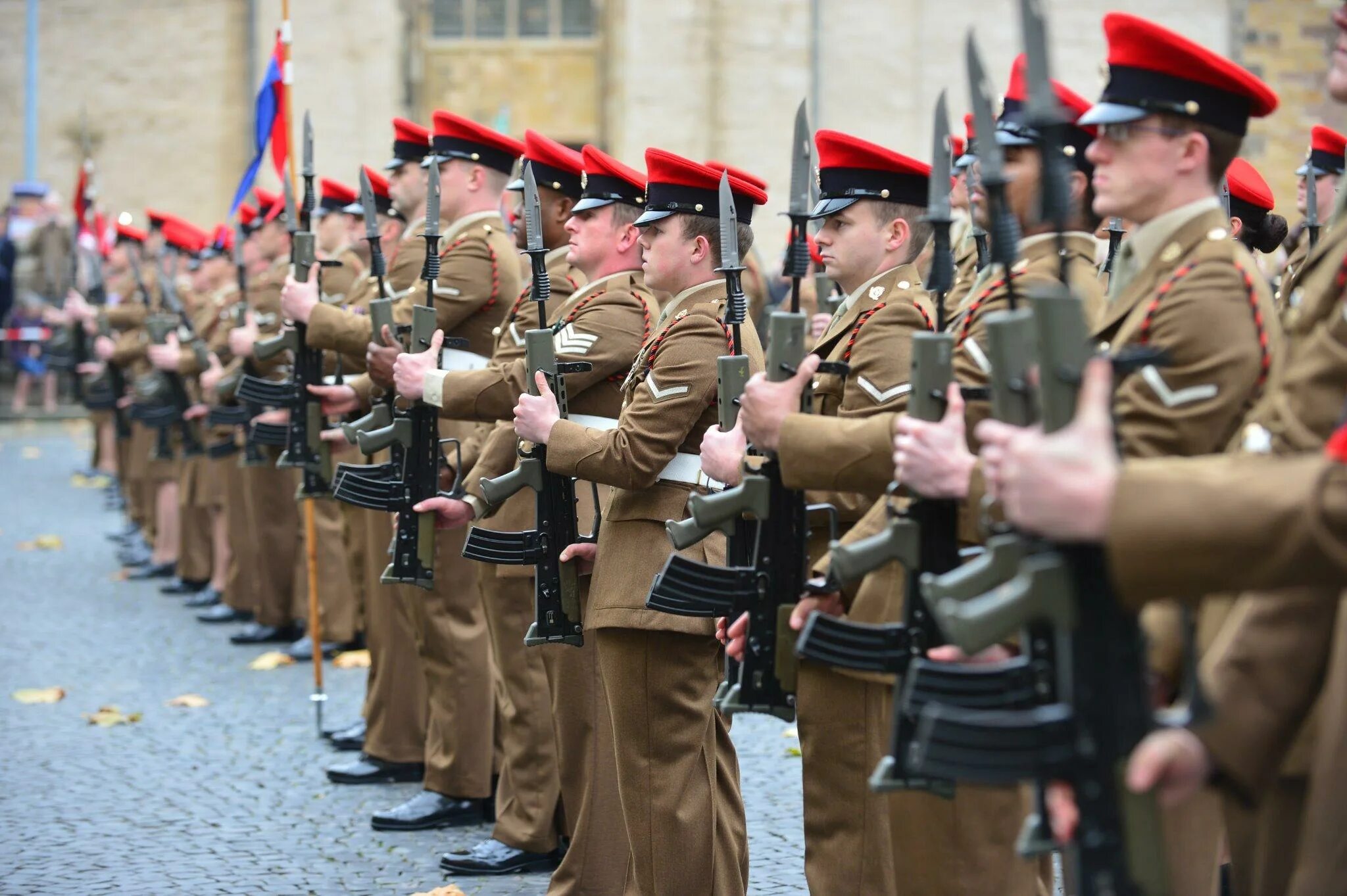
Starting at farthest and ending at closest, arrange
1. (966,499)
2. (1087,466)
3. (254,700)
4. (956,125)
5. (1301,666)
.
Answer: (956,125), (254,700), (966,499), (1301,666), (1087,466)

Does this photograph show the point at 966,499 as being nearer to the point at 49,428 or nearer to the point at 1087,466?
the point at 1087,466

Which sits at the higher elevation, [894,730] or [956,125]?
[956,125]

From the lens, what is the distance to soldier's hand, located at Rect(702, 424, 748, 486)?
14.1 ft

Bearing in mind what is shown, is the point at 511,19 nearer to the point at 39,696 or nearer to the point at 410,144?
the point at 39,696

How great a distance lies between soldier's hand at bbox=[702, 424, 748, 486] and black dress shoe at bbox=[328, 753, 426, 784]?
3.17 meters

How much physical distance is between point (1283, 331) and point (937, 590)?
89cm

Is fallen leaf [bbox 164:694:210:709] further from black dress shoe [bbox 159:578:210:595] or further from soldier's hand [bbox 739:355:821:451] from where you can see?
soldier's hand [bbox 739:355:821:451]

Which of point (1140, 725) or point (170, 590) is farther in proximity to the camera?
point (170, 590)

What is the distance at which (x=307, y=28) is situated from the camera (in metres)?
23.1

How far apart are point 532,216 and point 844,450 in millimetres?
1832

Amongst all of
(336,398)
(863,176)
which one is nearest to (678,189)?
(863,176)

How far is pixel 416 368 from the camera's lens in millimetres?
6062

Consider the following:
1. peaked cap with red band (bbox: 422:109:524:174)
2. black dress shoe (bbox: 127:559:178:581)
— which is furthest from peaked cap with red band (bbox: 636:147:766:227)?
black dress shoe (bbox: 127:559:178:581)

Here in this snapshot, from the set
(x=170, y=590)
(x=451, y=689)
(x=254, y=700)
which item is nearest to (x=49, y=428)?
(x=170, y=590)
